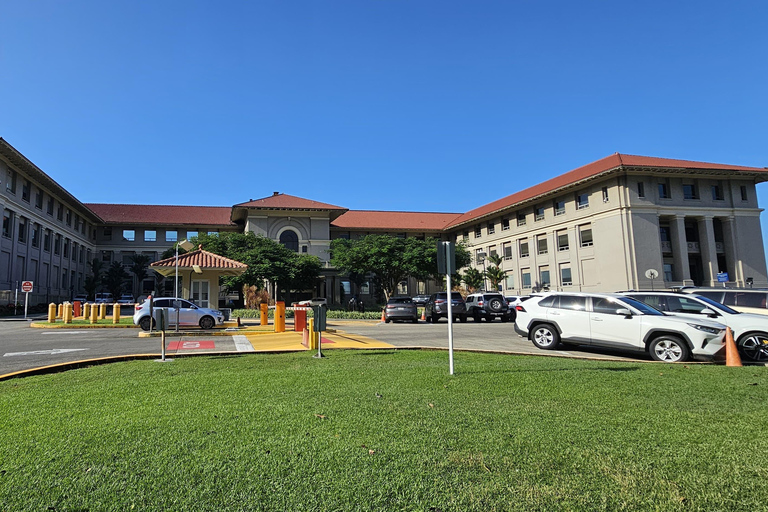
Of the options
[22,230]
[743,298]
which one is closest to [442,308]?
[743,298]

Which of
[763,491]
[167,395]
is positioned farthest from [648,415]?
[167,395]

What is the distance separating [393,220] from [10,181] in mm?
43550

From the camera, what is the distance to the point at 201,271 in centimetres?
2284

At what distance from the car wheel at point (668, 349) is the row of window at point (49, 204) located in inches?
1842

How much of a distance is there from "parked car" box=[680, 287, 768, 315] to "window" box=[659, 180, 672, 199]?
3120 centimetres

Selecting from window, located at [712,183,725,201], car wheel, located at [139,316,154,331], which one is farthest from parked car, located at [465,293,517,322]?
window, located at [712,183,725,201]

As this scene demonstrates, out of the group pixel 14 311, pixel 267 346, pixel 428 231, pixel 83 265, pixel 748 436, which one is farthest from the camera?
pixel 428 231

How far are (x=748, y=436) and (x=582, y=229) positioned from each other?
4368 cm

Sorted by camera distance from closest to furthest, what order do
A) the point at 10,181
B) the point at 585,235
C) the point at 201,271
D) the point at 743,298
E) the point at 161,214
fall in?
the point at 743,298 < the point at 201,271 < the point at 10,181 < the point at 585,235 < the point at 161,214

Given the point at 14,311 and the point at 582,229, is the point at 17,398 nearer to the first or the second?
the point at 14,311

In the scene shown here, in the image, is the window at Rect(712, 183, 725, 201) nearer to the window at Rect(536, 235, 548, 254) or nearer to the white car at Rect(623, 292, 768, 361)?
the window at Rect(536, 235, 548, 254)

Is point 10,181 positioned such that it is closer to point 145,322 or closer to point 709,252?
point 145,322

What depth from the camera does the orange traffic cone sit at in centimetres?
978

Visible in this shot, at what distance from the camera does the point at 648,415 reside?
5141mm
